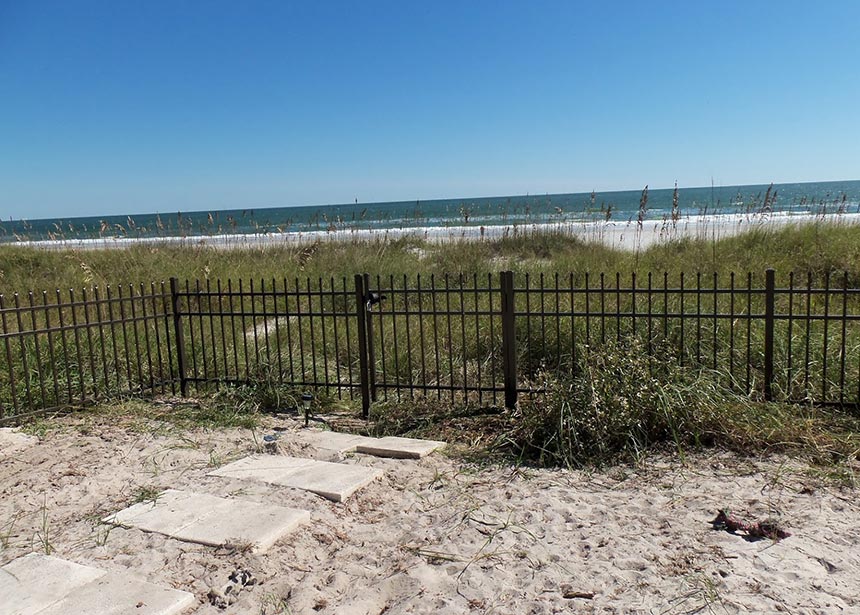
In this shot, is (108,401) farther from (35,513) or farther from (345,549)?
(345,549)

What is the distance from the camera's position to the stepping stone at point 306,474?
4.07m

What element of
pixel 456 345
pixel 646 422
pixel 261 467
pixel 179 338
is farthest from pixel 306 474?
pixel 456 345

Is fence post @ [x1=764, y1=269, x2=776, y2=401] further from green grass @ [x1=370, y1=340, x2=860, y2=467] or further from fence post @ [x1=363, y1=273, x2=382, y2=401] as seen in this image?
fence post @ [x1=363, y1=273, x2=382, y2=401]

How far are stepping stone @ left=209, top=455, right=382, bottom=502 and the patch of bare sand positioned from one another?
3.1 inches

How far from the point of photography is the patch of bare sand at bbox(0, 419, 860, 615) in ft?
9.23

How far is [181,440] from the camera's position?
534 cm

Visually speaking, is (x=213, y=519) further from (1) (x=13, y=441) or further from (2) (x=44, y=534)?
(1) (x=13, y=441)

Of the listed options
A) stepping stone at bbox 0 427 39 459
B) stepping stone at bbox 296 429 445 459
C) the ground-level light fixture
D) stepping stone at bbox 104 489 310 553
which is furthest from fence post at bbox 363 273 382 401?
stepping stone at bbox 0 427 39 459

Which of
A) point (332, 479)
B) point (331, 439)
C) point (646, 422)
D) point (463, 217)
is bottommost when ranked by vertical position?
point (331, 439)

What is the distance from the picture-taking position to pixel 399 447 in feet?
16.1

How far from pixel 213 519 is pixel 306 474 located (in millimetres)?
828

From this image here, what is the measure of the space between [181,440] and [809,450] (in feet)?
15.5

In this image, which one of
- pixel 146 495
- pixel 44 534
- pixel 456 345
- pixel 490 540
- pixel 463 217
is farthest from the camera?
pixel 463 217

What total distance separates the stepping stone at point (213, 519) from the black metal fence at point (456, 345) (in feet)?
7.65
